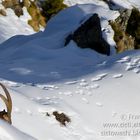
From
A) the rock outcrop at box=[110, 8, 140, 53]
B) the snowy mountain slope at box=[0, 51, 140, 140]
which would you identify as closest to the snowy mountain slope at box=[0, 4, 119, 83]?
the rock outcrop at box=[110, 8, 140, 53]

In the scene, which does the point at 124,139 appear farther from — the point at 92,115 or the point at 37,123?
the point at 37,123

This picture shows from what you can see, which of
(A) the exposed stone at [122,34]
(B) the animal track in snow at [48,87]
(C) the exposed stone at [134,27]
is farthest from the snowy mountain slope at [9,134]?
(C) the exposed stone at [134,27]

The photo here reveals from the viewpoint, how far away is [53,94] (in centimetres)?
913

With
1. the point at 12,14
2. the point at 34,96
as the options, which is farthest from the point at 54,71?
the point at 12,14

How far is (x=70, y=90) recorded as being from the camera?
31.0 ft

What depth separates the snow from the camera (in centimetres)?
809

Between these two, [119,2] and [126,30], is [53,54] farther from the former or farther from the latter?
[119,2]

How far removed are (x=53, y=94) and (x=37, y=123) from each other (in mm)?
1295

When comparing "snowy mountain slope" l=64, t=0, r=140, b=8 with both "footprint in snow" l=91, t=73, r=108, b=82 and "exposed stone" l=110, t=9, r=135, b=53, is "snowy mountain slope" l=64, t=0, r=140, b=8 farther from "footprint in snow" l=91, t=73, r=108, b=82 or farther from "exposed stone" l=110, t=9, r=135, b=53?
"footprint in snow" l=91, t=73, r=108, b=82

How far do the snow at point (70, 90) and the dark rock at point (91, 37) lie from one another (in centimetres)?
109

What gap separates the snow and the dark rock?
1088mm

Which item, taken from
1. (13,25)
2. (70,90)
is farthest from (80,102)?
(13,25)

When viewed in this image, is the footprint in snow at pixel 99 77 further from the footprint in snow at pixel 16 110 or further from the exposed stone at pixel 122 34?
the exposed stone at pixel 122 34

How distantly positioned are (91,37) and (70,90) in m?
6.24
